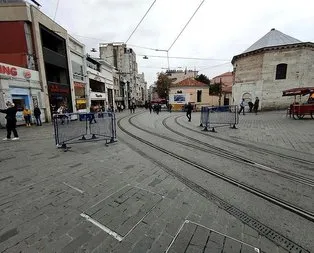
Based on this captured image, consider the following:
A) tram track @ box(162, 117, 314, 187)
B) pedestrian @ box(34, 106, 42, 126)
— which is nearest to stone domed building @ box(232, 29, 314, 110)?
tram track @ box(162, 117, 314, 187)

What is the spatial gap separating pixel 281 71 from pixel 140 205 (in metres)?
31.4

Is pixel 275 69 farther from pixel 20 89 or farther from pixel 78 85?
pixel 20 89

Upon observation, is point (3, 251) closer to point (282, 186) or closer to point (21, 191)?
point (21, 191)

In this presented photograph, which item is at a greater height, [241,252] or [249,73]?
[249,73]

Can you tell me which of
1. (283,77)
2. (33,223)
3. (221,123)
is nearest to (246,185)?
(33,223)

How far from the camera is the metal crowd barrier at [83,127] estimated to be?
7823 mm

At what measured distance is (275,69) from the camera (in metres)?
26.7

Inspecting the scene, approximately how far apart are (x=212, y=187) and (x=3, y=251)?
3672mm

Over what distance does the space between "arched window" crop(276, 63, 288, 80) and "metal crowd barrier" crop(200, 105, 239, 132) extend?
65.6 ft

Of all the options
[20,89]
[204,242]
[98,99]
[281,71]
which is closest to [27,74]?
[20,89]

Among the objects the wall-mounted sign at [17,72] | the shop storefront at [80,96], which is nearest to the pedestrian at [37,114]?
the wall-mounted sign at [17,72]

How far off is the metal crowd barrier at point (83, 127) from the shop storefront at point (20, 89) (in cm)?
920

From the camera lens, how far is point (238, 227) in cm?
276

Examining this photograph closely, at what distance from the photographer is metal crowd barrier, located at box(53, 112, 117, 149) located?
782cm
